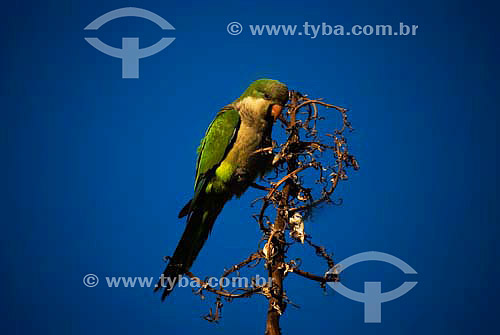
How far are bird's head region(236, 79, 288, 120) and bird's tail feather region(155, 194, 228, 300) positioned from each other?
1046mm

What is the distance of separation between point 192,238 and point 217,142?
1208mm

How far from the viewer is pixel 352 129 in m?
3.26

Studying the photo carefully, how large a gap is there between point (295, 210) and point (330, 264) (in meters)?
0.38

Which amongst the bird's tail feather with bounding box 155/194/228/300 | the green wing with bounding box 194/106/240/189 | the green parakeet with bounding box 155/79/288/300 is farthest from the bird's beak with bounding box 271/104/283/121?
the bird's tail feather with bounding box 155/194/228/300

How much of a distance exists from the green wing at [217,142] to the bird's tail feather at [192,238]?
8.8 inches

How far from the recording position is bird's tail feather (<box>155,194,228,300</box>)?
4.18 metres

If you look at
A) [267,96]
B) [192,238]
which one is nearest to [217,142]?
[267,96]

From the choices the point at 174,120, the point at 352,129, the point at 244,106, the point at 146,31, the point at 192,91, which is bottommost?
the point at 352,129

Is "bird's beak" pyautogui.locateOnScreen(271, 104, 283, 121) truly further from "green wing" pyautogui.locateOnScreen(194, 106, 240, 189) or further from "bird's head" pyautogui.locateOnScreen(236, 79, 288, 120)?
"green wing" pyautogui.locateOnScreen(194, 106, 240, 189)

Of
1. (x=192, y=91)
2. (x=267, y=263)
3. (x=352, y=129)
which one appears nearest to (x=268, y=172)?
(x=352, y=129)

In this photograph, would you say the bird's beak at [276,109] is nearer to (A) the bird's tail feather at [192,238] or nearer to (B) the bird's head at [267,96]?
(B) the bird's head at [267,96]

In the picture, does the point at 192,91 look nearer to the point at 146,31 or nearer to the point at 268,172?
the point at 146,31

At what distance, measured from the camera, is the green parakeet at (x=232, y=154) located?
5.05 meters

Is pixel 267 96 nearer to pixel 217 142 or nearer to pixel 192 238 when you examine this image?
pixel 217 142
